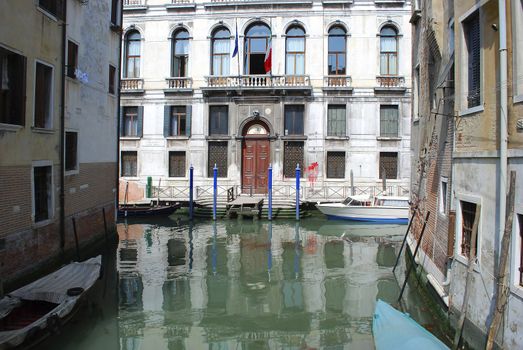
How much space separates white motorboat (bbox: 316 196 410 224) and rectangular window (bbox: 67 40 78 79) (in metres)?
12.0

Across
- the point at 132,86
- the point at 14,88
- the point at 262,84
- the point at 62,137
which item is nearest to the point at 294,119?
the point at 262,84

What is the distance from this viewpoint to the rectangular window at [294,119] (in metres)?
23.0

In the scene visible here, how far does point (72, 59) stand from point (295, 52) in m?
13.4

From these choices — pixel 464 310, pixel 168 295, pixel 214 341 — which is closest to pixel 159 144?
pixel 168 295

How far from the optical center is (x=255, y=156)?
23.3 meters

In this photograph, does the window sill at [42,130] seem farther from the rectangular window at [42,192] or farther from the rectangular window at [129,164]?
the rectangular window at [129,164]

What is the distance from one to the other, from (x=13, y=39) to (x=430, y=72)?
28.5 feet

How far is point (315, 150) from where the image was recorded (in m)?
22.7

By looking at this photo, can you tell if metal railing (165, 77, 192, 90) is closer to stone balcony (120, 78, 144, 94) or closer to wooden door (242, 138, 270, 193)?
stone balcony (120, 78, 144, 94)

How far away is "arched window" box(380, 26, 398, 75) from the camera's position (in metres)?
22.7

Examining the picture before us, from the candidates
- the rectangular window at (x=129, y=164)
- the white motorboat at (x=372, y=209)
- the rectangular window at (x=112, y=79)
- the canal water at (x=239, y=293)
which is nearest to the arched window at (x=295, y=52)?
the white motorboat at (x=372, y=209)

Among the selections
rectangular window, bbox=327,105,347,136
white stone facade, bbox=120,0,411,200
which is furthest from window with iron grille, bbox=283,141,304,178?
rectangular window, bbox=327,105,347,136

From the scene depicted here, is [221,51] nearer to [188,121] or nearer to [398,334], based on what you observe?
[188,121]

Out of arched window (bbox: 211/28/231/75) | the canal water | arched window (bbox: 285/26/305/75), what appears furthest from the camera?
arched window (bbox: 211/28/231/75)
